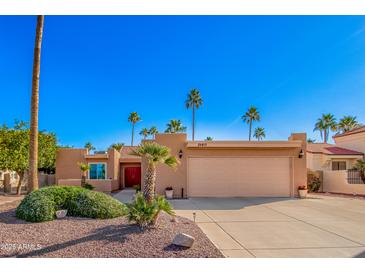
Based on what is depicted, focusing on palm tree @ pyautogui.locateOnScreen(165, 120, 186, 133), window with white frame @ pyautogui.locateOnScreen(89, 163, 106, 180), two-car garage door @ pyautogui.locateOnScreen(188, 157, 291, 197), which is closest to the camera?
two-car garage door @ pyautogui.locateOnScreen(188, 157, 291, 197)

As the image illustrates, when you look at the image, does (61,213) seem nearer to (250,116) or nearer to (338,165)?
(338,165)

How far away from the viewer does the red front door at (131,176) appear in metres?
25.2

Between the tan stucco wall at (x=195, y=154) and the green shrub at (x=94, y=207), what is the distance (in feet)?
22.1

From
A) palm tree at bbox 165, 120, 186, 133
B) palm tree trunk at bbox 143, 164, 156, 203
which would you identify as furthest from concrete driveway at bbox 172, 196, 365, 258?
palm tree at bbox 165, 120, 186, 133

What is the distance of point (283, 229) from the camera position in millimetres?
7500

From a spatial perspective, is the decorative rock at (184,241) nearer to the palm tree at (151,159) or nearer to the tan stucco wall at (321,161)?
the palm tree at (151,159)

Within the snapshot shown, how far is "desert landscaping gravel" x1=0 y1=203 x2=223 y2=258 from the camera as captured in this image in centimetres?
514

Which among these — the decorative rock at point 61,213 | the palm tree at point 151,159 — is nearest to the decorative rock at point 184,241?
the palm tree at point 151,159

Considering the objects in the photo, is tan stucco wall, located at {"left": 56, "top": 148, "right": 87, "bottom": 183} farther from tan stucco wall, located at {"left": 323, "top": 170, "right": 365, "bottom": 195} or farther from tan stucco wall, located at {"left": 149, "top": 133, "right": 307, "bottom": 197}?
tan stucco wall, located at {"left": 323, "top": 170, "right": 365, "bottom": 195}

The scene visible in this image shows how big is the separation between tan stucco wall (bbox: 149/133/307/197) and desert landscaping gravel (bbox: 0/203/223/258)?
7.49 meters

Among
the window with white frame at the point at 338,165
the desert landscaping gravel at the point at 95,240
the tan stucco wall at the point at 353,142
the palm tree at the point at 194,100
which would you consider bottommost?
the desert landscaping gravel at the point at 95,240

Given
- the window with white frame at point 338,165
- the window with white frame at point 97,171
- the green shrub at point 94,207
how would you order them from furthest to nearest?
the window with white frame at point 338,165, the window with white frame at point 97,171, the green shrub at point 94,207

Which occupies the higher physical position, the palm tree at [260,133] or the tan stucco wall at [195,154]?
the palm tree at [260,133]
